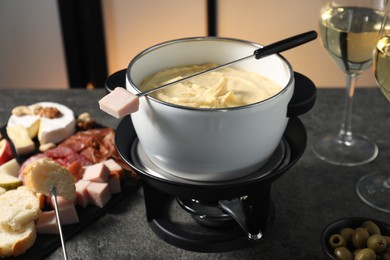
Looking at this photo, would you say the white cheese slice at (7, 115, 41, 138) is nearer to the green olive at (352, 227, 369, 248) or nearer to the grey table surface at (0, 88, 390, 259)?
the grey table surface at (0, 88, 390, 259)

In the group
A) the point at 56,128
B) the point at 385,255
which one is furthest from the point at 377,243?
the point at 56,128

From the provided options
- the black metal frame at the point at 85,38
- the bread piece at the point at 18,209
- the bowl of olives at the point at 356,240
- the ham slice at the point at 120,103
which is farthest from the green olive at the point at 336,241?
the black metal frame at the point at 85,38

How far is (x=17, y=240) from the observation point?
88 centimetres

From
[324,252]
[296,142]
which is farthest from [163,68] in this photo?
[324,252]

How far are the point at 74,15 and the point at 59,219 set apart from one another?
4.99 ft

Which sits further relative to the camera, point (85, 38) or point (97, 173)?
point (85, 38)

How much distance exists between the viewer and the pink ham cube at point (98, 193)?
993 millimetres

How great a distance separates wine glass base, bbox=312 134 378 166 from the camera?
3.75 ft

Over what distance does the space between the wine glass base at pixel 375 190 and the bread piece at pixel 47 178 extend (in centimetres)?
51

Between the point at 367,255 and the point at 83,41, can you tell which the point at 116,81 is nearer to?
the point at 367,255

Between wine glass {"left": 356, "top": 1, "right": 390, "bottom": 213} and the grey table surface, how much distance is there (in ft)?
0.05

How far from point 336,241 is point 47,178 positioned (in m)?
0.45

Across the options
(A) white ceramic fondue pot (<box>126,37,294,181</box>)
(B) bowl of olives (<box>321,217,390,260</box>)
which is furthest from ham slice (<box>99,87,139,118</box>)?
(B) bowl of olives (<box>321,217,390,260</box>)

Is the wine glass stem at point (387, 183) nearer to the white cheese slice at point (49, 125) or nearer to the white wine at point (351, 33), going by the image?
the white wine at point (351, 33)
